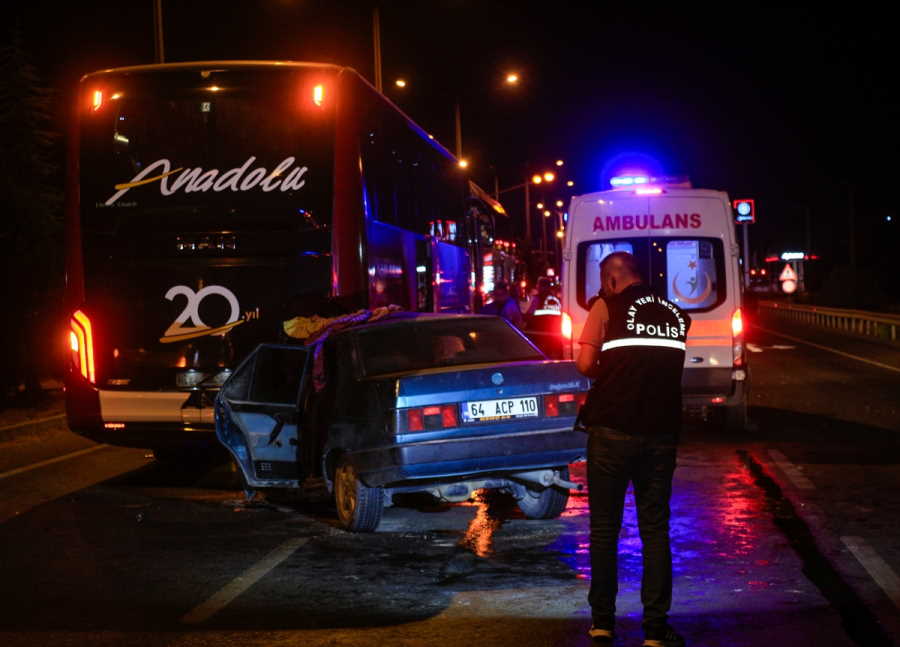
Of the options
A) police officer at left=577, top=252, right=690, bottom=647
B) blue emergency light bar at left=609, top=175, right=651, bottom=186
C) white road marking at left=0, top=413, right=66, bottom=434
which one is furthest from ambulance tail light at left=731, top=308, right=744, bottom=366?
white road marking at left=0, top=413, right=66, bottom=434

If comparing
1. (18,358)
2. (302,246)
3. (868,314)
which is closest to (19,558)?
(302,246)

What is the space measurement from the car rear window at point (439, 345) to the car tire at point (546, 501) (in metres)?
0.96

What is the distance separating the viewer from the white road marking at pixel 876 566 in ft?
20.9

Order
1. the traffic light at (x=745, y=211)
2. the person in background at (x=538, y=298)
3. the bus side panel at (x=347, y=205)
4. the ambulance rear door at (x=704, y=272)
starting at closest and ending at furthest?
1. the bus side panel at (x=347, y=205)
2. the ambulance rear door at (x=704, y=272)
3. the traffic light at (x=745, y=211)
4. the person in background at (x=538, y=298)

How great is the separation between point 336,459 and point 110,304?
3344 millimetres

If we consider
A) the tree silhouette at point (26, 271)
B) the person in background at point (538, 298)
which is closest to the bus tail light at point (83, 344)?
the tree silhouette at point (26, 271)

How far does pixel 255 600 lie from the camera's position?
6.59 meters

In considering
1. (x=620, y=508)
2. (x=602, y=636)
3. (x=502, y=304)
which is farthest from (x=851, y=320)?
(x=602, y=636)

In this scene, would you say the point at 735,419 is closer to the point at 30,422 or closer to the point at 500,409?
the point at 500,409

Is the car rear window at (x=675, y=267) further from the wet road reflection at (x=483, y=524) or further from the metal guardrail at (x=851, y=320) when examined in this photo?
the metal guardrail at (x=851, y=320)

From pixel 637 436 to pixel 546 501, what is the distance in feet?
11.3

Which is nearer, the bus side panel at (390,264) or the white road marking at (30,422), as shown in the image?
the bus side panel at (390,264)

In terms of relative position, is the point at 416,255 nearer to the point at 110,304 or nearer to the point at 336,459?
the point at 110,304

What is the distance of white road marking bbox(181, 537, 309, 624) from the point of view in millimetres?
6316
